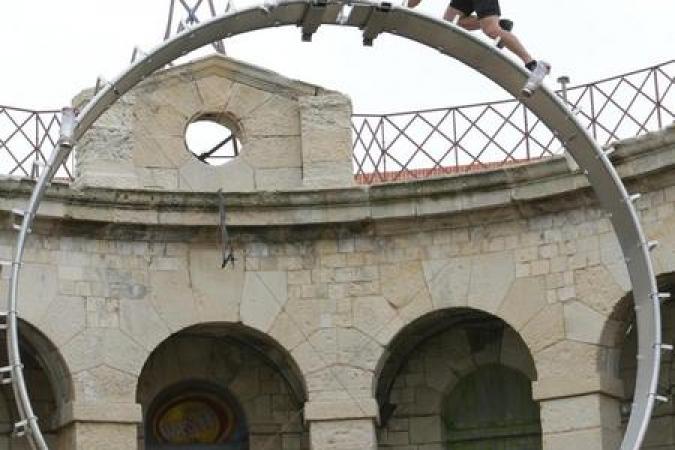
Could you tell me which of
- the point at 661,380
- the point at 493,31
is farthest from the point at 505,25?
the point at 661,380

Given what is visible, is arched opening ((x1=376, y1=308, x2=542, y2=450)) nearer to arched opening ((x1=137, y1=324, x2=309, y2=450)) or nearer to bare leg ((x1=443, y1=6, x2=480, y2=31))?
arched opening ((x1=137, y1=324, x2=309, y2=450))

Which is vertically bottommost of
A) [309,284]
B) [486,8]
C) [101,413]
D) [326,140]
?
[101,413]

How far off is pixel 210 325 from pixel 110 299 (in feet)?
3.57

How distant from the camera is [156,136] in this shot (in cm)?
2192

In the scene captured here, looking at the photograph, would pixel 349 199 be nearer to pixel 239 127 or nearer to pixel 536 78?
pixel 239 127

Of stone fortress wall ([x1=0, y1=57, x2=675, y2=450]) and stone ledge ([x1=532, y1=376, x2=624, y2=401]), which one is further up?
stone fortress wall ([x1=0, y1=57, x2=675, y2=450])

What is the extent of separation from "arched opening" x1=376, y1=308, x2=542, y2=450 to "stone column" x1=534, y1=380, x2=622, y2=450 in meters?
1.72

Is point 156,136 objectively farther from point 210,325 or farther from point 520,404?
point 520,404

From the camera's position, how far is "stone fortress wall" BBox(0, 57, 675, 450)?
2086 cm

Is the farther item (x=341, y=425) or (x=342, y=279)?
(x=342, y=279)

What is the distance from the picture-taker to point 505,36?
60.2 feet

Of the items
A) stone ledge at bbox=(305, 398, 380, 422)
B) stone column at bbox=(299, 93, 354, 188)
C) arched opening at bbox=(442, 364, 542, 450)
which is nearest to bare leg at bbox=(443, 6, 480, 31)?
stone column at bbox=(299, 93, 354, 188)

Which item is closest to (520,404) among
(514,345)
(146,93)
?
(514,345)

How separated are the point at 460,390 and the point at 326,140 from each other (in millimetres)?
3134
